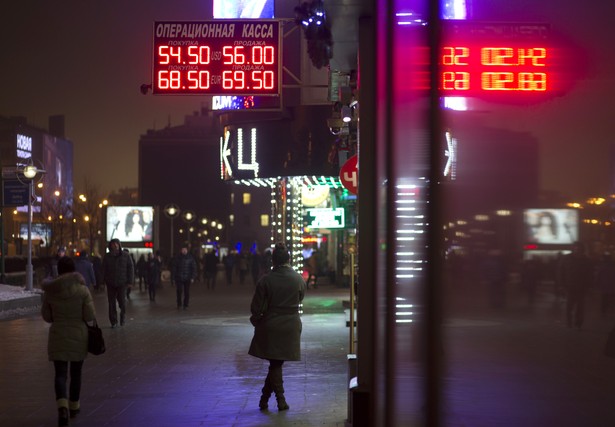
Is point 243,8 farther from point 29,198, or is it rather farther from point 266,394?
point 266,394

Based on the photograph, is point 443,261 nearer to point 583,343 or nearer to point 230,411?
point 583,343

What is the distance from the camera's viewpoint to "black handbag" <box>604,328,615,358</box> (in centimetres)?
195

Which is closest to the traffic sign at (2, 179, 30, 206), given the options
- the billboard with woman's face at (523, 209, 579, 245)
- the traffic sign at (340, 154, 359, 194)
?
the traffic sign at (340, 154, 359, 194)

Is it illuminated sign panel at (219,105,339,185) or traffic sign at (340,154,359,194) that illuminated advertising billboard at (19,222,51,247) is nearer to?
illuminated sign panel at (219,105,339,185)

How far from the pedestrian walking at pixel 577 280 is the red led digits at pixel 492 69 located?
44 cm

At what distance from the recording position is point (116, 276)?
2030 centimetres

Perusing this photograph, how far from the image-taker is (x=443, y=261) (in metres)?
2.48

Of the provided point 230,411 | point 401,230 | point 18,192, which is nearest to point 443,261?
point 401,230

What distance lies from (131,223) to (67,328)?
132 ft

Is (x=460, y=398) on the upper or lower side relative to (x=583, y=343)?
lower

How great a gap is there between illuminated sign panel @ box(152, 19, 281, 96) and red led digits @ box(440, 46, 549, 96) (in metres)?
14.3

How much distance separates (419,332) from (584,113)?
80cm

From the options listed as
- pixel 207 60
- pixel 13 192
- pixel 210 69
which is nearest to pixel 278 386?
pixel 210 69

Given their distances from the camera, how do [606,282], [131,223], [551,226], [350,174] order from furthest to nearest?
1. [131,223]
2. [350,174]
3. [551,226]
4. [606,282]
